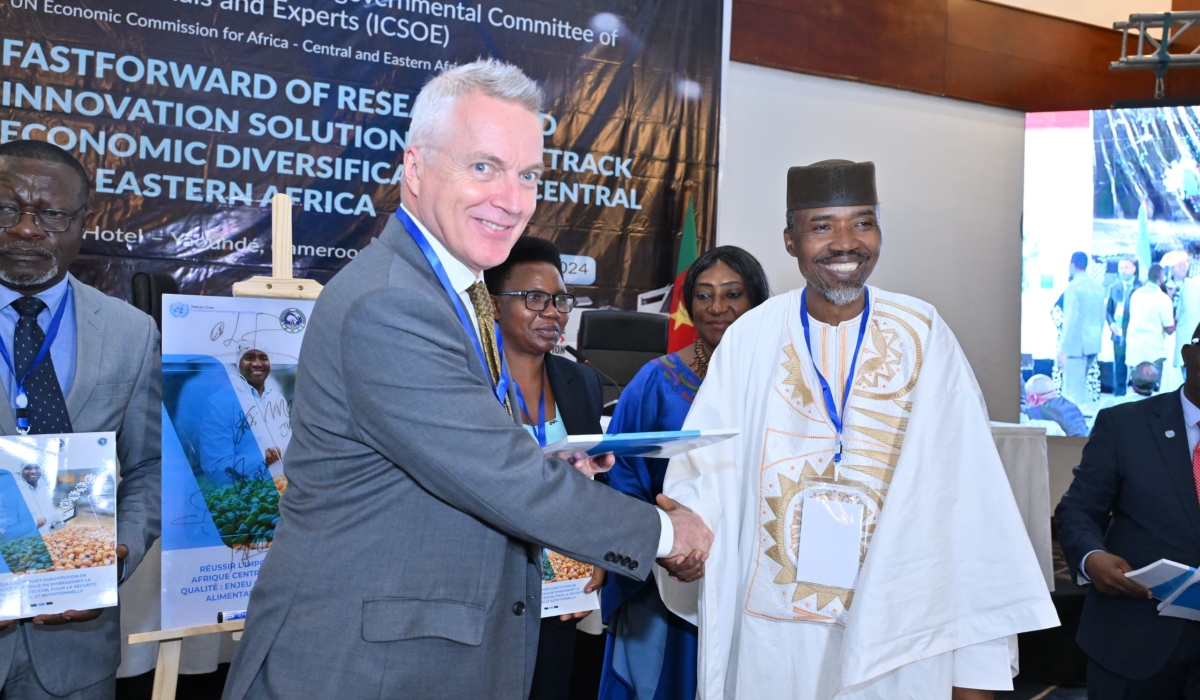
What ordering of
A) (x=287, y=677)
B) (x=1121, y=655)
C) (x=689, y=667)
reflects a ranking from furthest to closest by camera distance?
(x=1121, y=655)
(x=689, y=667)
(x=287, y=677)

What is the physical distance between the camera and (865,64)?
713cm

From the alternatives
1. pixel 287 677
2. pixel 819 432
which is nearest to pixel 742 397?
pixel 819 432

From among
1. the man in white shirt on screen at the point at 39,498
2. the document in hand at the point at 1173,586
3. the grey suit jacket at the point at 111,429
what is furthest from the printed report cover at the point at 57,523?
the document in hand at the point at 1173,586

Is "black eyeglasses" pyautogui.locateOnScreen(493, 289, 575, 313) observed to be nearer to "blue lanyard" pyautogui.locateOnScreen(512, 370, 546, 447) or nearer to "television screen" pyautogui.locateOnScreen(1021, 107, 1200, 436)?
"blue lanyard" pyautogui.locateOnScreen(512, 370, 546, 447)

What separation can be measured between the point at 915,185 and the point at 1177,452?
4.61 metres

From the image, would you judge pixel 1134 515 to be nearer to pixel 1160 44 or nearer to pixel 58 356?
pixel 58 356

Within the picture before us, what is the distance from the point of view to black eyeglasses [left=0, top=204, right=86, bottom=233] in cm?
229

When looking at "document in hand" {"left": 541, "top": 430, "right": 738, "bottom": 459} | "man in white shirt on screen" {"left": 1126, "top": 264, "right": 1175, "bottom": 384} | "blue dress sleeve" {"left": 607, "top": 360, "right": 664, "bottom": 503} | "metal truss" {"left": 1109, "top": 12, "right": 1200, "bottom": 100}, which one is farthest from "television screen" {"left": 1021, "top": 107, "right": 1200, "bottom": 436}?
"document in hand" {"left": 541, "top": 430, "right": 738, "bottom": 459}

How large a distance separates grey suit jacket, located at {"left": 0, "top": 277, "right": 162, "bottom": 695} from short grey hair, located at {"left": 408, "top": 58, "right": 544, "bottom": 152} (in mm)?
1239

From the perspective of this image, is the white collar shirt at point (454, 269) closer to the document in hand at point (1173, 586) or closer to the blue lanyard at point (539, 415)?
the blue lanyard at point (539, 415)

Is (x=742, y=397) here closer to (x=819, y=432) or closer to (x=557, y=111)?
(x=819, y=432)

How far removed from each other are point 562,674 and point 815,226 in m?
1.48

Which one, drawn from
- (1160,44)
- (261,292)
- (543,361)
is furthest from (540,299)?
(1160,44)

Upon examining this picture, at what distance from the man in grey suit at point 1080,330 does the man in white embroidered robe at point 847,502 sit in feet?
16.2
